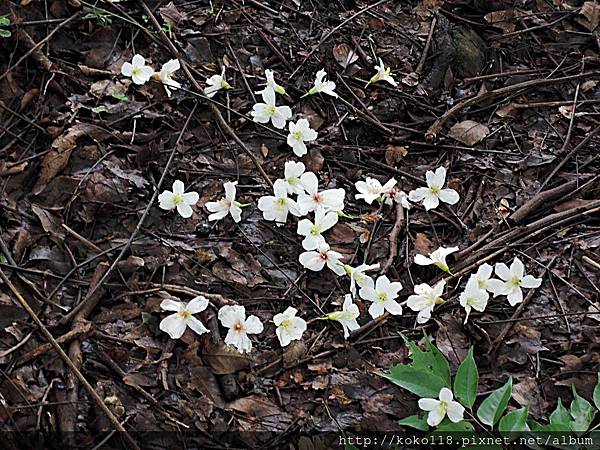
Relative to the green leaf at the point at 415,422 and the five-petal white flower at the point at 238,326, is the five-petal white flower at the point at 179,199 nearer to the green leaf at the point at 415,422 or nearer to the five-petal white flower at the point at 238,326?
Result: the five-petal white flower at the point at 238,326

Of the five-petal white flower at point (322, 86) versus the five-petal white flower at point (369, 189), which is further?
the five-petal white flower at point (322, 86)

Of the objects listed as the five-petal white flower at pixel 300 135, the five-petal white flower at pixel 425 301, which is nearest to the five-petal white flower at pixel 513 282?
the five-petal white flower at pixel 425 301

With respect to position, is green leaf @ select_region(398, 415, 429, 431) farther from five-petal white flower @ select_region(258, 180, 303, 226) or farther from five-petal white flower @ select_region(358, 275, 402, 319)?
five-petal white flower @ select_region(258, 180, 303, 226)

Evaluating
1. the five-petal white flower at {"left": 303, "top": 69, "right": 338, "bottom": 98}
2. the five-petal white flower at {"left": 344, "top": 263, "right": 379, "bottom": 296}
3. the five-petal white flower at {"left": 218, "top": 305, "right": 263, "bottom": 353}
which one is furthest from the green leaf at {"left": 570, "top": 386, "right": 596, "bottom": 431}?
the five-petal white flower at {"left": 303, "top": 69, "right": 338, "bottom": 98}

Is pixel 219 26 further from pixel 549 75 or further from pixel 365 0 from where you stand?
pixel 549 75

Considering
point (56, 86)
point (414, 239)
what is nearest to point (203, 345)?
point (414, 239)

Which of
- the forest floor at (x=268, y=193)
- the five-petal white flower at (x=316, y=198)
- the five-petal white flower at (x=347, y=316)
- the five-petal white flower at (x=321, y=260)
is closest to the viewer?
the forest floor at (x=268, y=193)
